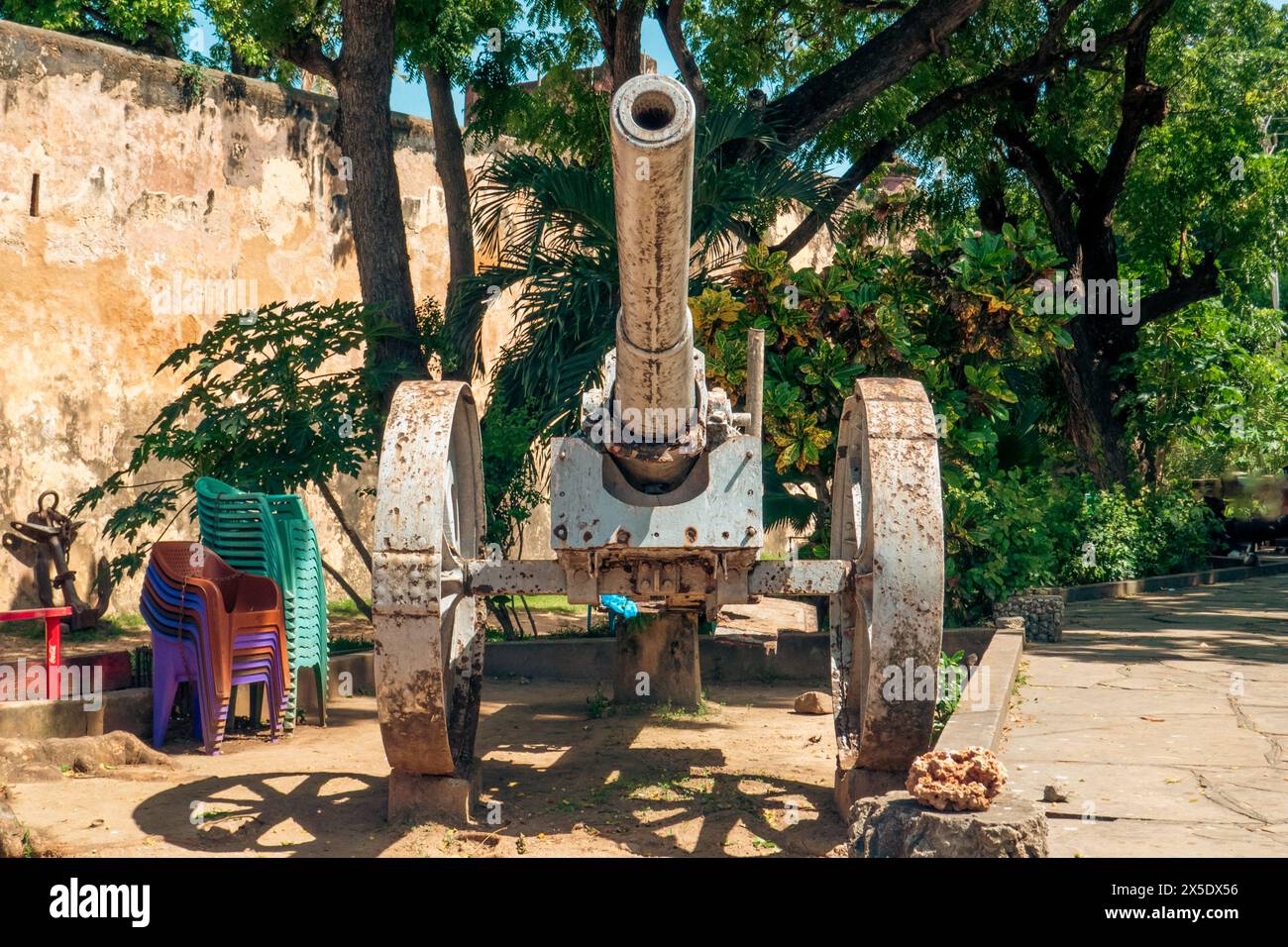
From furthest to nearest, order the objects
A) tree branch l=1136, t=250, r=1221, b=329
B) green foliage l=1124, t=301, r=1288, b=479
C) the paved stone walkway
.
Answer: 1. green foliage l=1124, t=301, r=1288, b=479
2. tree branch l=1136, t=250, r=1221, b=329
3. the paved stone walkway

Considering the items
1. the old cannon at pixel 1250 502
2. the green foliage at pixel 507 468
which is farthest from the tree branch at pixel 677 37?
the old cannon at pixel 1250 502

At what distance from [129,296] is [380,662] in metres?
7.39

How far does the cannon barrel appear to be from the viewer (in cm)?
404

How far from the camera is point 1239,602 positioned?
12.8 m

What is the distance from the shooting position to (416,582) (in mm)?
4766

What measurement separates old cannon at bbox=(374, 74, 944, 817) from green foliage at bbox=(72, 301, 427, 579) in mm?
2708

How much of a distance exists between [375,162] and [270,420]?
201cm

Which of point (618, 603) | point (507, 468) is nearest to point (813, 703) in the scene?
point (618, 603)

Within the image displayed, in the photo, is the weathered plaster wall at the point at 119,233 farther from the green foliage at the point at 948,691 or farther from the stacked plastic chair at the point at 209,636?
the green foliage at the point at 948,691

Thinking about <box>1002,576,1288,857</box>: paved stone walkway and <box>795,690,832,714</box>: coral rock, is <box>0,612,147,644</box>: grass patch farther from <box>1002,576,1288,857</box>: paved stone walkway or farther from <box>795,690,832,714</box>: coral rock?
<box>1002,576,1288,857</box>: paved stone walkway

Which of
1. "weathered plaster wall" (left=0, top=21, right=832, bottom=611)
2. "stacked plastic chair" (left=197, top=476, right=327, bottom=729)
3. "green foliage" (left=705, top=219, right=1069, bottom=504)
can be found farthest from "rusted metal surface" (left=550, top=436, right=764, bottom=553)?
"weathered plaster wall" (left=0, top=21, right=832, bottom=611)

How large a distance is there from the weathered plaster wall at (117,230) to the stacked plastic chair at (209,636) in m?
3.95

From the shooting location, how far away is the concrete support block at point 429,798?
5176mm

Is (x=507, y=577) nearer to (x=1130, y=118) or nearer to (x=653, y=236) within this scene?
(x=653, y=236)
